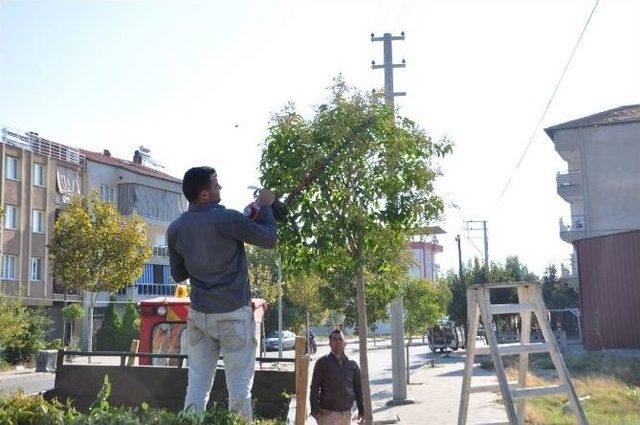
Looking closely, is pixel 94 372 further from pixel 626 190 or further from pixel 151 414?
pixel 626 190

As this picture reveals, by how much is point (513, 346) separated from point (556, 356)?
351 mm

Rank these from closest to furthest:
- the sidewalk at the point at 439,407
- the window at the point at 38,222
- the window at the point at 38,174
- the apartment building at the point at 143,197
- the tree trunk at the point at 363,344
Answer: the tree trunk at the point at 363,344 → the sidewalk at the point at 439,407 → the window at the point at 38,174 → the window at the point at 38,222 → the apartment building at the point at 143,197

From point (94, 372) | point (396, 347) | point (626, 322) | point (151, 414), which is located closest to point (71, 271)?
point (396, 347)

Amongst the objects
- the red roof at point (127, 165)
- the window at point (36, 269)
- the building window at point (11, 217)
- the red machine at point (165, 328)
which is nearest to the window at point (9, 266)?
the window at point (36, 269)

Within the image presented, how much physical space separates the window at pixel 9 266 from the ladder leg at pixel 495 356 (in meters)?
41.9

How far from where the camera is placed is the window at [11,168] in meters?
44.7

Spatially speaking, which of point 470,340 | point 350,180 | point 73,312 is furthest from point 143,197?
point 470,340

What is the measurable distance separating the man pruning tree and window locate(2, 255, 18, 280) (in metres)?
43.0

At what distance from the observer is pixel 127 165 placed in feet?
196

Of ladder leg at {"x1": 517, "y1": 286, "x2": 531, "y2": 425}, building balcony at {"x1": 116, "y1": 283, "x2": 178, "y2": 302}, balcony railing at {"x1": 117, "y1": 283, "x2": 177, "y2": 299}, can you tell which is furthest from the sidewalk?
balcony railing at {"x1": 117, "y1": 283, "x2": 177, "y2": 299}

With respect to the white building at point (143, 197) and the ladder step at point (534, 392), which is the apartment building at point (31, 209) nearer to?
the white building at point (143, 197)

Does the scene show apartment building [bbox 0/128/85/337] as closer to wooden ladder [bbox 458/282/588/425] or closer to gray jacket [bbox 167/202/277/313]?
wooden ladder [bbox 458/282/588/425]

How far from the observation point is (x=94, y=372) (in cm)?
636

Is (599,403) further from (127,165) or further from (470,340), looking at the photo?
(127,165)
